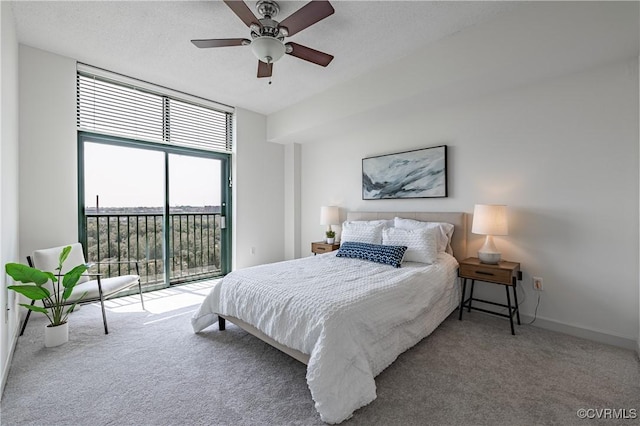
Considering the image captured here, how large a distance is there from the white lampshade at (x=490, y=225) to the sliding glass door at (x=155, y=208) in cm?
370

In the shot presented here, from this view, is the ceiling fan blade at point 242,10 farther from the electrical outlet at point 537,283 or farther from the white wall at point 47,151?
the electrical outlet at point 537,283

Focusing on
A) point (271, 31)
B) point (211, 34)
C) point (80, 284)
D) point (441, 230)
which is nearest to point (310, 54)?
point (271, 31)

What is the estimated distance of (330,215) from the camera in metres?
4.39

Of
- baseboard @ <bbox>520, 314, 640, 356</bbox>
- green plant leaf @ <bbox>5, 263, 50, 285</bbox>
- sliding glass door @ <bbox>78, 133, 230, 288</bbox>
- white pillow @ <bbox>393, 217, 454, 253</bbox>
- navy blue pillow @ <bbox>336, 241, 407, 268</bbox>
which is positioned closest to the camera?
green plant leaf @ <bbox>5, 263, 50, 285</bbox>

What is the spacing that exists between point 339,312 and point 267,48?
6.84ft

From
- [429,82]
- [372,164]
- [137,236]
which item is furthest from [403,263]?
[137,236]

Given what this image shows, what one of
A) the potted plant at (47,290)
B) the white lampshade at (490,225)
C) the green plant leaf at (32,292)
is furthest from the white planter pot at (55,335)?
the white lampshade at (490,225)

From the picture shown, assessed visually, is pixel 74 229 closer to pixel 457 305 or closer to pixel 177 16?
pixel 177 16

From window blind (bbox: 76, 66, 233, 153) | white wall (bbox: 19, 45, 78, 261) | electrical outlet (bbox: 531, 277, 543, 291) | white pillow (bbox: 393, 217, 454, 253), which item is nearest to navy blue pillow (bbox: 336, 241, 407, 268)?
white pillow (bbox: 393, 217, 454, 253)

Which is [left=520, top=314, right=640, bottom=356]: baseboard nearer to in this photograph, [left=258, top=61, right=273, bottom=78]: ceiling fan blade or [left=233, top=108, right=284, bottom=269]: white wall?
[left=258, top=61, right=273, bottom=78]: ceiling fan blade

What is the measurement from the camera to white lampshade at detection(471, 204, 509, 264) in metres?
2.70

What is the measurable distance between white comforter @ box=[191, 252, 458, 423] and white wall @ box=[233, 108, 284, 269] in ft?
6.70

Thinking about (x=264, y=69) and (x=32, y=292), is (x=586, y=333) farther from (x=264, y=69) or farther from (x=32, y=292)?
(x=32, y=292)

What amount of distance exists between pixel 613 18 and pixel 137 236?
549 centimetres
